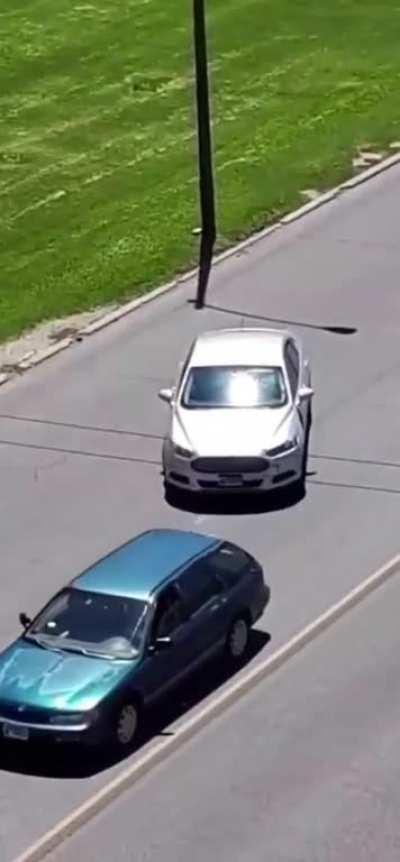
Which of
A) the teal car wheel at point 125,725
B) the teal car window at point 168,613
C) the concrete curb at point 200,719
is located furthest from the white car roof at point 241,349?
the teal car wheel at point 125,725

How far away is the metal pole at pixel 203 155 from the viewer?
37.0m

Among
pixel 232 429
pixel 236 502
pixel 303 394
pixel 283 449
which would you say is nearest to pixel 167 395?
pixel 232 429

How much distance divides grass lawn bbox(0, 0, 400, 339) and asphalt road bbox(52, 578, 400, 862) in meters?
Result: 13.4

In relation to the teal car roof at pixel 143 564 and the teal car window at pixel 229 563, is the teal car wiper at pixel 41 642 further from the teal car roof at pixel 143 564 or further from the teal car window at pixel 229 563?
the teal car window at pixel 229 563

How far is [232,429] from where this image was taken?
96.6ft

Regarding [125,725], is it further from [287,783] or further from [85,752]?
[287,783]

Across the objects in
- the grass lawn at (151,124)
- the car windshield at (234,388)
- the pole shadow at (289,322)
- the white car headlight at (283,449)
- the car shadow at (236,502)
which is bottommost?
the grass lawn at (151,124)

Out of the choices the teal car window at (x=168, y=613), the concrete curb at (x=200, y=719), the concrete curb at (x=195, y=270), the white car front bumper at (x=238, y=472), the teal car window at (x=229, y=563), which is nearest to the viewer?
the concrete curb at (x=200, y=719)

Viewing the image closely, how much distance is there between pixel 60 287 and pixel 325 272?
456 centimetres

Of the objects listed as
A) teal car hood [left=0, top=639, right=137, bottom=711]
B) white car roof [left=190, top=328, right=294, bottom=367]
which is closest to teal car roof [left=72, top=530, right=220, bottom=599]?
teal car hood [left=0, top=639, right=137, bottom=711]

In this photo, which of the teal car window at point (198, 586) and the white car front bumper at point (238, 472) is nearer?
the teal car window at point (198, 586)

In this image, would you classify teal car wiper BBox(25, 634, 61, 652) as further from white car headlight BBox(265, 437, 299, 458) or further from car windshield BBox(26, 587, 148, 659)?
white car headlight BBox(265, 437, 299, 458)

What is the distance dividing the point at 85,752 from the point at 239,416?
7874 mm

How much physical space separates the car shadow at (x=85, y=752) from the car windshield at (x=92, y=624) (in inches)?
31.0
